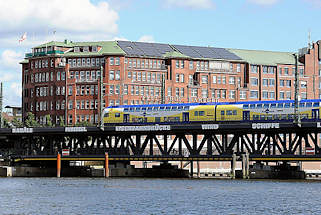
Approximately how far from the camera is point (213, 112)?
434 ft

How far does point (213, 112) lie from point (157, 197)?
40.8m

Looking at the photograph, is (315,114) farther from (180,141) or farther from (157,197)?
(157,197)

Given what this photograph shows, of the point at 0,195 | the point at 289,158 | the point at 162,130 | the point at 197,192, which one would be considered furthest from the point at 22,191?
the point at 289,158

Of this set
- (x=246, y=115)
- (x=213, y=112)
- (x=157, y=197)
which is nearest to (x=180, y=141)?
(x=213, y=112)

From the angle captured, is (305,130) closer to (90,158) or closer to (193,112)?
(193,112)

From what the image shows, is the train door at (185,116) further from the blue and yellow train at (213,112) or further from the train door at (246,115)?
the train door at (246,115)

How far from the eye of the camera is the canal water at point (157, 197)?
80250mm

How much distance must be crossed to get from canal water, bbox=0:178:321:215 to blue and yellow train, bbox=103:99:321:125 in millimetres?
11303

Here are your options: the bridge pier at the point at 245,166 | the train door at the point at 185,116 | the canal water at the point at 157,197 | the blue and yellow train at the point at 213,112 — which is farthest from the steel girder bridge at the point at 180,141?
the canal water at the point at 157,197

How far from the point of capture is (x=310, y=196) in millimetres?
94750

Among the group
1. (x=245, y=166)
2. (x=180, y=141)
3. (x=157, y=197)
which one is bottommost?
(x=157, y=197)

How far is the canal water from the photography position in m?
80.2

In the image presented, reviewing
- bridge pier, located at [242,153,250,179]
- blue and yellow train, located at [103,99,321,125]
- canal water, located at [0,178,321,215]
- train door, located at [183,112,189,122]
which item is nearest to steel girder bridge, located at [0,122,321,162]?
bridge pier, located at [242,153,250,179]

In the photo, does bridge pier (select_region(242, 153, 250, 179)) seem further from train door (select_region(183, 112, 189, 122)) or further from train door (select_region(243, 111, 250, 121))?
train door (select_region(183, 112, 189, 122))
